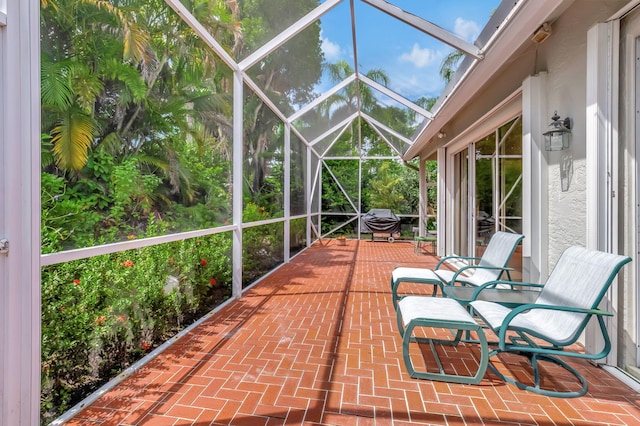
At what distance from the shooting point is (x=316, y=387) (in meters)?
2.35

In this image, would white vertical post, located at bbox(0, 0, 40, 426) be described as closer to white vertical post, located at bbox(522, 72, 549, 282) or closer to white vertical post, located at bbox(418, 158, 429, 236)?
white vertical post, located at bbox(522, 72, 549, 282)

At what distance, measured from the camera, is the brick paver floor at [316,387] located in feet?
6.62

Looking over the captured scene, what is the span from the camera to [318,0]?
4328 millimetres

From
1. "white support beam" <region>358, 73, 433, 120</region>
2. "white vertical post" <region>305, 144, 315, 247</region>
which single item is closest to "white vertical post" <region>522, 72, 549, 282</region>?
"white support beam" <region>358, 73, 433, 120</region>

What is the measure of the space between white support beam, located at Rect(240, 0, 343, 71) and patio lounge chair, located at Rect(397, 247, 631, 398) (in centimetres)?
373

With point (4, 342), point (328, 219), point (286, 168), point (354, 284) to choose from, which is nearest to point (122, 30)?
point (4, 342)

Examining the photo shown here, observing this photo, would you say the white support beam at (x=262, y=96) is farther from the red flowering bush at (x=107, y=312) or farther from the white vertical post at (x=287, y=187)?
the red flowering bush at (x=107, y=312)

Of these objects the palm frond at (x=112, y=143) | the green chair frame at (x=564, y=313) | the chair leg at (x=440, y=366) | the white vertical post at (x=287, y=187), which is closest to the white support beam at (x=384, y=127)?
the white vertical post at (x=287, y=187)

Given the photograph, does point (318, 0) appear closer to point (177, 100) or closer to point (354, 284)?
point (177, 100)

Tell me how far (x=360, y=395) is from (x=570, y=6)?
3.67 metres

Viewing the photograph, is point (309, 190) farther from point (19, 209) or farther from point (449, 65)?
point (19, 209)

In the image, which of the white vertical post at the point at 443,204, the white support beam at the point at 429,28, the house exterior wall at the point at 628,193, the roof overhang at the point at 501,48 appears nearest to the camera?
the house exterior wall at the point at 628,193

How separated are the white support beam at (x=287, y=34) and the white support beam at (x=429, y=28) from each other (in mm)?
553

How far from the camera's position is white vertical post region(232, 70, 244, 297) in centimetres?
454
